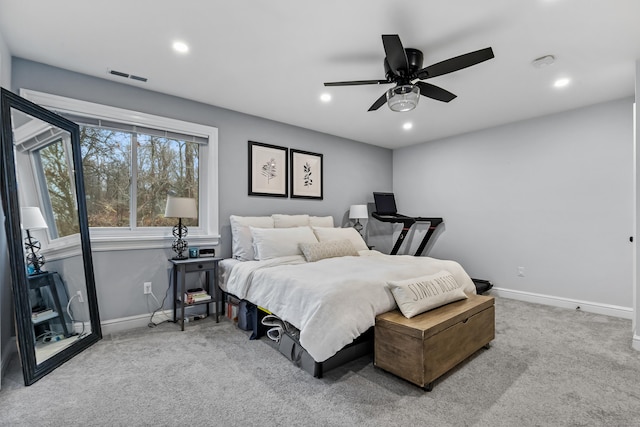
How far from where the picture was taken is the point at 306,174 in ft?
15.2

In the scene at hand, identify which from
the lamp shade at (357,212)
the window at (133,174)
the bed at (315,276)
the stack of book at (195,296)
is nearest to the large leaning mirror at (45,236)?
the window at (133,174)

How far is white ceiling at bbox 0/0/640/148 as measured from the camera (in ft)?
6.63

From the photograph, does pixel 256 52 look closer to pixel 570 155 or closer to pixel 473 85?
pixel 473 85

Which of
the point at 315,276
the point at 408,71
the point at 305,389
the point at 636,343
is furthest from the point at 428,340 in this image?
the point at 636,343

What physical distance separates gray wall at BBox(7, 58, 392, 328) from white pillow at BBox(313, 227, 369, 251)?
70 cm

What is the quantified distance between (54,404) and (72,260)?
1239 mm

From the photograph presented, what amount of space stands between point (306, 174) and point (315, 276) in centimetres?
238

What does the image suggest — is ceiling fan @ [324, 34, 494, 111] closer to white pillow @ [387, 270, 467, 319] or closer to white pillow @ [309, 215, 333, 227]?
white pillow @ [387, 270, 467, 319]

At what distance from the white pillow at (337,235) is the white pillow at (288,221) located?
0.25m

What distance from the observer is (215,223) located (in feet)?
12.0

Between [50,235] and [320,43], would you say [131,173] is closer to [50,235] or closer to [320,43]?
[50,235]

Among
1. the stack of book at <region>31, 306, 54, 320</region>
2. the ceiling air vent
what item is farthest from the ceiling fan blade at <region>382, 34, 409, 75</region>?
the stack of book at <region>31, 306, 54, 320</region>

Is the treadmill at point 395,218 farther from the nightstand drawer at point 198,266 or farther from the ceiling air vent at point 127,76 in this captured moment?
the ceiling air vent at point 127,76

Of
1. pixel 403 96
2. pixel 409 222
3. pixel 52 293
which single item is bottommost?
pixel 52 293
